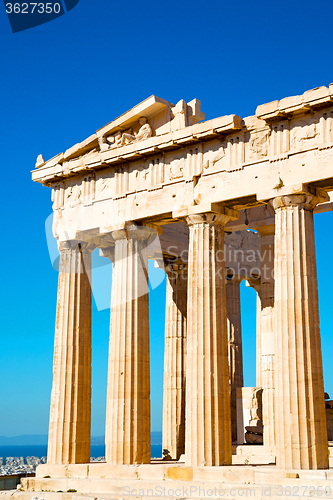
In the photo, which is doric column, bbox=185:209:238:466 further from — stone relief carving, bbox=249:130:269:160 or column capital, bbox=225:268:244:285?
column capital, bbox=225:268:244:285

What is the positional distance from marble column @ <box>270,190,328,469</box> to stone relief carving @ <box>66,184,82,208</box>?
11.5 m

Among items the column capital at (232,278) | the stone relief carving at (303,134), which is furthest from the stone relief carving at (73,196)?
the stone relief carving at (303,134)

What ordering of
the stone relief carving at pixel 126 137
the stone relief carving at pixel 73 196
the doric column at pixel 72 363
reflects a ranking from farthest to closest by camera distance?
1. the stone relief carving at pixel 73 196
2. the doric column at pixel 72 363
3. the stone relief carving at pixel 126 137

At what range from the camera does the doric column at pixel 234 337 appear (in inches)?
1640

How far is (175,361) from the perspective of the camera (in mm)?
39344

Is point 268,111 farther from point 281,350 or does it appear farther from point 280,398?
point 280,398

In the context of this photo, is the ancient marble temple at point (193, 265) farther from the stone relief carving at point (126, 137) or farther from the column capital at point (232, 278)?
the column capital at point (232, 278)

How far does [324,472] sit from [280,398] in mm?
3122

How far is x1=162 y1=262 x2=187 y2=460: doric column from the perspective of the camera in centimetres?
3819

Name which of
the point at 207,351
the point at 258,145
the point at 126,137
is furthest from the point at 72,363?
the point at 258,145

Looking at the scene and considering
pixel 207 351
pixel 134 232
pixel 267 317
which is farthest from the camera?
pixel 267 317

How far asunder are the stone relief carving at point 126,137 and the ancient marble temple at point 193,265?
0.06 m

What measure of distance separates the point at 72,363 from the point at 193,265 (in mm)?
8515

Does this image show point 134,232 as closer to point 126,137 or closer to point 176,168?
point 176,168
